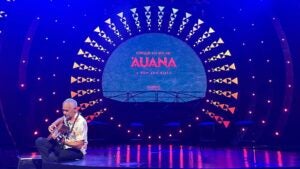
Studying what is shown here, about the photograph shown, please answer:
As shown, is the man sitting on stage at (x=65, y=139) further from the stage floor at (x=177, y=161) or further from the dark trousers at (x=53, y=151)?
the stage floor at (x=177, y=161)

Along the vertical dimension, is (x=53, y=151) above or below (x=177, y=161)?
above

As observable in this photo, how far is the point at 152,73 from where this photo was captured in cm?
808

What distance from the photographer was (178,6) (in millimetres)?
8164

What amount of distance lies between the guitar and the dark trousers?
7 cm

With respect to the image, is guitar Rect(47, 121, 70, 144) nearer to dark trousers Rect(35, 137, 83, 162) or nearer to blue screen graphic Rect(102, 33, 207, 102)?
dark trousers Rect(35, 137, 83, 162)

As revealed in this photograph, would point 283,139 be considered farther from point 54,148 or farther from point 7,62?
point 7,62

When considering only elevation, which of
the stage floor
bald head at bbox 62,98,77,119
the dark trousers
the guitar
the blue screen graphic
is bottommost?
the stage floor

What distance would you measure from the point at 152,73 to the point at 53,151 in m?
3.67

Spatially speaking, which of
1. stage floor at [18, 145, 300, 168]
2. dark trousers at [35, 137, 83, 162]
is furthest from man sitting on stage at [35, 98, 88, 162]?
stage floor at [18, 145, 300, 168]

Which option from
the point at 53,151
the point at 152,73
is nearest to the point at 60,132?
the point at 53,151

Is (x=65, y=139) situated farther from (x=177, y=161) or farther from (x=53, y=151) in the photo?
(x=177, y=161)

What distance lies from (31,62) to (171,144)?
3391 mm

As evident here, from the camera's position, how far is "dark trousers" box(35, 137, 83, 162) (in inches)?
186

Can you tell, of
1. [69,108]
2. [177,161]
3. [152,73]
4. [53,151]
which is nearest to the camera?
[69,108]
